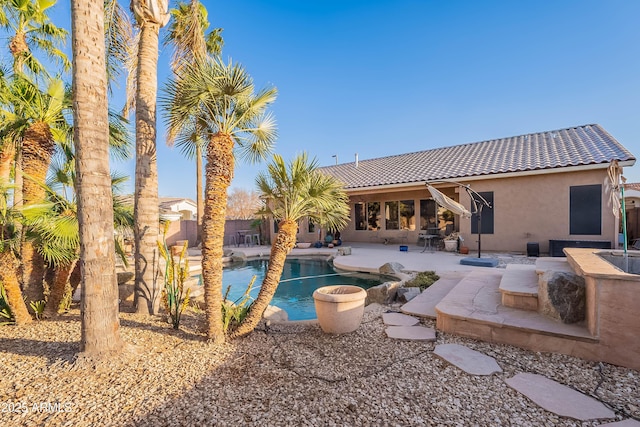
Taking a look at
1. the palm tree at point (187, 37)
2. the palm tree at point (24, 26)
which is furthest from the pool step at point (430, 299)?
the palm tree at point (24, 26)

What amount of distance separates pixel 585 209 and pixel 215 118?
492 inches

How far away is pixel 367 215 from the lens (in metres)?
17.2

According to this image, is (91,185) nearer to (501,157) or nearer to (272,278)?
(272,278)

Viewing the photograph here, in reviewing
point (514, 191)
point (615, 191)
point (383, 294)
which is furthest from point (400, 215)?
point (383, 294)

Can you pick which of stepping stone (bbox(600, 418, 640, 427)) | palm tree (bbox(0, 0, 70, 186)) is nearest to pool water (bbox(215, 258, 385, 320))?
stepping stone (bbox(600, 418, 640, 427))

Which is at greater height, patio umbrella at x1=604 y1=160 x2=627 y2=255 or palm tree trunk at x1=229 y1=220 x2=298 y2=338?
patio umbrella at x1=604 y1=160 x2=627 y2=255

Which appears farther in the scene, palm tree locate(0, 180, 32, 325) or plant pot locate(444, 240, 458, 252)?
plant pot locate(444, 240, 458, 252)

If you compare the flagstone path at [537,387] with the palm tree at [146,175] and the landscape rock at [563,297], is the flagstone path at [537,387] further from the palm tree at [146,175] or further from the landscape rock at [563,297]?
the palm tree at [146,175]

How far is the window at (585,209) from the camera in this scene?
9812 millimetres

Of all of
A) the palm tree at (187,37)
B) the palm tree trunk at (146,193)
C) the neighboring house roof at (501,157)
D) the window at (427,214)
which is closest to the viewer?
the palm tree trunk at (146,193)

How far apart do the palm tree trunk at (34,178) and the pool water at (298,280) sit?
13.5 feet

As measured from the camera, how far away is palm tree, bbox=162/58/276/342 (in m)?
3.43

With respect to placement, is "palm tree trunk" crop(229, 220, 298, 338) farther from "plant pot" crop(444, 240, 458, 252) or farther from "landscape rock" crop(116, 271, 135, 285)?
"plant pot" crop(444, 240, 458, 252)

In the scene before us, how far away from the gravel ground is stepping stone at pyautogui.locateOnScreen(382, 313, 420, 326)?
0.60m
